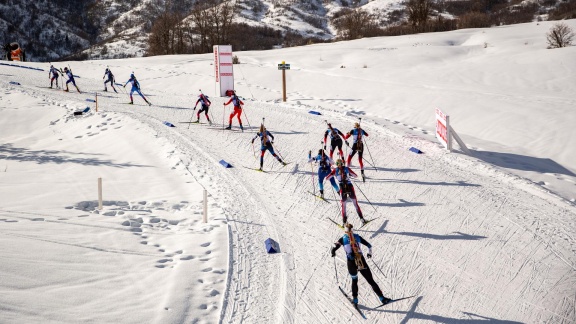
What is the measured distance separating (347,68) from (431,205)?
26.1 meters

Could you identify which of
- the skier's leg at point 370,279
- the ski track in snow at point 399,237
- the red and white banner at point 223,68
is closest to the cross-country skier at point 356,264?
the skier's leg at point 370,279

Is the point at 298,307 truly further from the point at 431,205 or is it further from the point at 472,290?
the point at 431,205

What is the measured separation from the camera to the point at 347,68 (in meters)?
37.5

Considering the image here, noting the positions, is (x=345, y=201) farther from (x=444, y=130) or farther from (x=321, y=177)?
(x=444, y=130)

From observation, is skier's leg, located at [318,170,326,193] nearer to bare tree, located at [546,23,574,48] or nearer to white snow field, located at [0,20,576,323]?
white snow field, located at [0,20,576,323]

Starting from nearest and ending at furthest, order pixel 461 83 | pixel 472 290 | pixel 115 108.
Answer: pixel 472 290
pixel 115 108
pixel 461 83

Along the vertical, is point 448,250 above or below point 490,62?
below

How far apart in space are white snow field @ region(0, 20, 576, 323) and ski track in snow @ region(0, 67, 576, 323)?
5cm

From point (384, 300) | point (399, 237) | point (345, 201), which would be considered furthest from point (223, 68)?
point (384, 300)

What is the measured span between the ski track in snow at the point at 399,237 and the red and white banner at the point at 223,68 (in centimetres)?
984

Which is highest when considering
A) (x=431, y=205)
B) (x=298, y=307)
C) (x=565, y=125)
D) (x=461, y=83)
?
(x=461, y=83)

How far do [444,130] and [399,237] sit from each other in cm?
872

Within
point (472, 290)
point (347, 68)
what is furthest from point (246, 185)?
point (347, 68)

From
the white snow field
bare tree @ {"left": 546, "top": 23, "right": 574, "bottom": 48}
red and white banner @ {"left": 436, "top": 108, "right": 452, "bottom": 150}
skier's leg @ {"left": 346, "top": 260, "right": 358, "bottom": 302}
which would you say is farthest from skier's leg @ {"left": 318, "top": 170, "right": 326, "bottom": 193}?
bare tree @ {"left": 546, "top": 23, "right": 574, "bottom": 48}
